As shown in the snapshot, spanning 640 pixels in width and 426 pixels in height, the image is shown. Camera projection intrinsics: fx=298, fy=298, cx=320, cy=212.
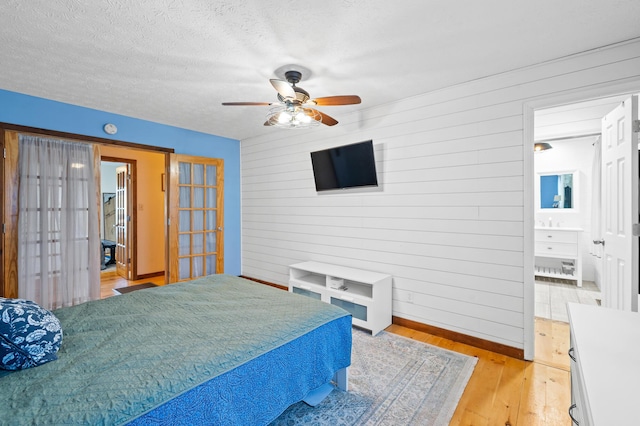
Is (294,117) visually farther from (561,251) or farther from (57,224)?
(561,251)

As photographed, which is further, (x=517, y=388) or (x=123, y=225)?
(x=123, y=225)

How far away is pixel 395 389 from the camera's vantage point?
2.22 m

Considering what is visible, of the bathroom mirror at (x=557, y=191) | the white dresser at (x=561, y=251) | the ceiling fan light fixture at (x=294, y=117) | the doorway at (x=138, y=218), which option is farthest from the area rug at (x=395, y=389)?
the doorway at (x=138, y=218)

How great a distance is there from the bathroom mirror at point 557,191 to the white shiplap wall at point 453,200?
3.72m

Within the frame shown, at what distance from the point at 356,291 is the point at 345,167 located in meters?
1.52

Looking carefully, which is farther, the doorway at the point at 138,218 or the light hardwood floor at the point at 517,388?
the doorway at the point at 138,218

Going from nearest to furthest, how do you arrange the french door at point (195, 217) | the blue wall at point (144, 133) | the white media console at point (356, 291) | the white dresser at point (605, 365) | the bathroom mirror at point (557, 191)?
1. the white dresser at point (605, 365)
2. the white media console at point (356, 291)
3. the blue wall at point (144, 133)
4. the french door at point (195, 217)
5. the bathroom mirror at point (557, 191)

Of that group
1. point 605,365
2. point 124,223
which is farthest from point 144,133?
point 605,365

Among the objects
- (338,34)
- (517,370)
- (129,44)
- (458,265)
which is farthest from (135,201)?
(517,370)

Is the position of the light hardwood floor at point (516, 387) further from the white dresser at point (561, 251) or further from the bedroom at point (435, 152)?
the white dresser at point (561, 251)

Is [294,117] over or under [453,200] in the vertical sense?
over

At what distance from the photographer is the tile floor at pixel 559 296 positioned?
3.76 meters

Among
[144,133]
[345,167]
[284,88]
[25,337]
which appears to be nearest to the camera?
[25,337]

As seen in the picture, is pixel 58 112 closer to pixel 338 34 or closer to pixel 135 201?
pixel 135 201
